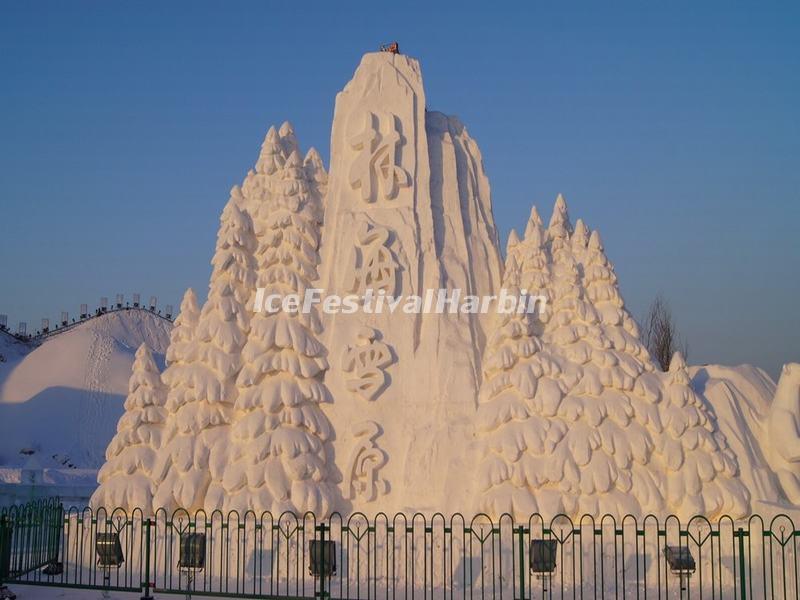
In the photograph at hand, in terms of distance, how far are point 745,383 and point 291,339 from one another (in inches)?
250

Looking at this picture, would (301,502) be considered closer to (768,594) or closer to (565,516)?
(565,516)

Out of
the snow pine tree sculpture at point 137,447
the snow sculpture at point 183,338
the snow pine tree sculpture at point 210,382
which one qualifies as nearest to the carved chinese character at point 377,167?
the snow pine tree sculpture at point 210,382

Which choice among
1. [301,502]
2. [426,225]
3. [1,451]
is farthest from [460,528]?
[1,451]

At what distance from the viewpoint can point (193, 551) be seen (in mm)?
10633

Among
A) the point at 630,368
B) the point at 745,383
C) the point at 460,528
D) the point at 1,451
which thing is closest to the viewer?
the point at 460,528

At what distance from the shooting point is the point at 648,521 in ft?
35.4

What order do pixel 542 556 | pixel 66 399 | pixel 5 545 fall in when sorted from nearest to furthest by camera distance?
1. pixel 5 545
2. pixel 542 556
3. pixel 66 399

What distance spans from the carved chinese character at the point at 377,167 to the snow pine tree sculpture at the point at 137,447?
13.0 ft

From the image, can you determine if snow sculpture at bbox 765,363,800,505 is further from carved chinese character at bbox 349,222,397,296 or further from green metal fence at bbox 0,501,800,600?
carved chinese character at bbox 349,222,397,296

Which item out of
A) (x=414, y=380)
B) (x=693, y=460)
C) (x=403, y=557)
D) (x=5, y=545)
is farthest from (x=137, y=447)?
(x=693, y=460)

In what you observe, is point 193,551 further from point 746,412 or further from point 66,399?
point 66,399

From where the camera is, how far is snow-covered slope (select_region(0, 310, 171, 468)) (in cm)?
2867

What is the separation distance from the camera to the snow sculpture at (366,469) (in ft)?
38.2

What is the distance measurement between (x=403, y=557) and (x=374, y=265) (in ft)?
13.2
